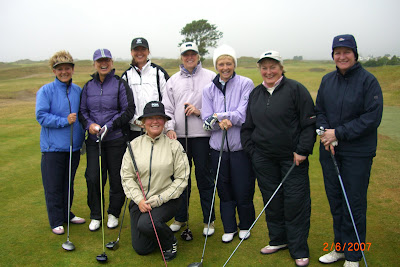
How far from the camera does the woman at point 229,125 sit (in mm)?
4301

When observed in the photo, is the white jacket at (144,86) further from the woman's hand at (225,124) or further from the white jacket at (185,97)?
the woman's hand at (225,124)

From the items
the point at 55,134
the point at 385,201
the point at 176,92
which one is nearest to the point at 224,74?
the point at 176,92

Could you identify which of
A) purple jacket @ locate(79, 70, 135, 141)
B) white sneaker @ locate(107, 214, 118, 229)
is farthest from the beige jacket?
white sneaker @ locate(107, 214, 118, 229)

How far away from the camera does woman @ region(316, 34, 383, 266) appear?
346cm

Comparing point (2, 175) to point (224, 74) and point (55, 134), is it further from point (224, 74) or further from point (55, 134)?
point (224, 74)

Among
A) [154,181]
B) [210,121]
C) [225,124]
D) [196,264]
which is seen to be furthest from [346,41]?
[196,264]

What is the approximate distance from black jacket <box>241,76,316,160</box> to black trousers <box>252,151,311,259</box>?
0.17 meters

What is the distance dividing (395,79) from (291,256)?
2348 centimetres

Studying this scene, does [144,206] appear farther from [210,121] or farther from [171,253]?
[210,121]

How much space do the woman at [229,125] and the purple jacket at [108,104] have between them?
3.75ft

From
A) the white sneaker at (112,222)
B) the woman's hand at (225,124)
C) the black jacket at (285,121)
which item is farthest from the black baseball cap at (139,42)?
the white sneaker at (112,222)

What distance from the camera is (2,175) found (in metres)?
7.10

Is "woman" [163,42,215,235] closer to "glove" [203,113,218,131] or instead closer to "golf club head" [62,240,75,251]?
"glove" [203,113,218,131]

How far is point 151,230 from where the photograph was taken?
408 cm
